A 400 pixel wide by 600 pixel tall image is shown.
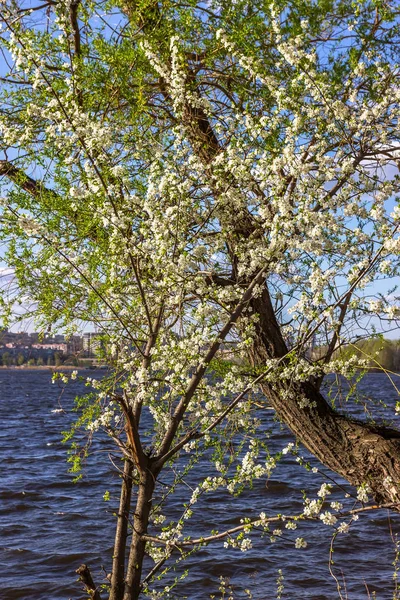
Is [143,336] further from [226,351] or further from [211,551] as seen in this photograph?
[211,551]

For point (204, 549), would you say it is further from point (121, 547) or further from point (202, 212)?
point (202, 212)

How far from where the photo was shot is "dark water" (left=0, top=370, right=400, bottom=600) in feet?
37.8

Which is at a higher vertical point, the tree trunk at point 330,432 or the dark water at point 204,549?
the tree trunk at point 330,432

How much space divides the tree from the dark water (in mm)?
1769

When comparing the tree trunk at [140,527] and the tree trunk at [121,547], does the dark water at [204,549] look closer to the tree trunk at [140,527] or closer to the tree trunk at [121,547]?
the tree trunk at [121,547]

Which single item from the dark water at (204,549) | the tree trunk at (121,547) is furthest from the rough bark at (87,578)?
the dark water at (204,549)

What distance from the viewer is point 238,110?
21.1 feet

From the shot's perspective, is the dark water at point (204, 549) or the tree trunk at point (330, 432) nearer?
the tree trunk at point (330, 432)

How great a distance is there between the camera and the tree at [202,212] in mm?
5312

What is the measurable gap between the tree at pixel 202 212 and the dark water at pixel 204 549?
5.80 feet

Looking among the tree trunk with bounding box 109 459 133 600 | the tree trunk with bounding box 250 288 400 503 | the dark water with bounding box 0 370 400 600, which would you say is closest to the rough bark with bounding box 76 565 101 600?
the tree trunk with bounding box 109 459 133 600

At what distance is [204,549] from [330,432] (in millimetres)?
7669

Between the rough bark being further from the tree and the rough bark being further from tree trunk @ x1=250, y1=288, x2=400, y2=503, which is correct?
tree trunk @ x1=250, y1=288, x2=400, y2=503

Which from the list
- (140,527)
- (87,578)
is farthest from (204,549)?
(87,578)
